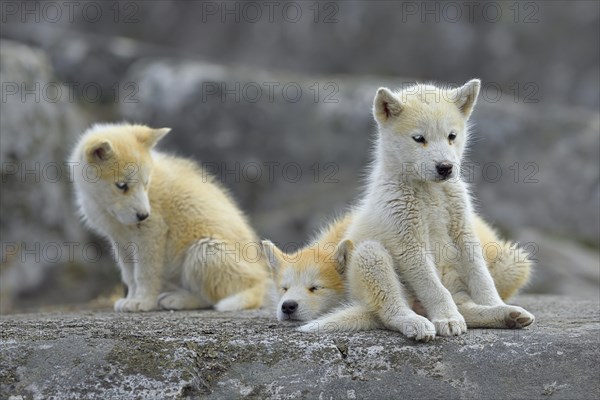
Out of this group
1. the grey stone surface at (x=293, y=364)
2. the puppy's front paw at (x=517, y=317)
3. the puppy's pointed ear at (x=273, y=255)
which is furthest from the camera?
the puppy's pointed ear at (x=273, y=255)

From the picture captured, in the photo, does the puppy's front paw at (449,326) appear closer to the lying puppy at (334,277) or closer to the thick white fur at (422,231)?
the thick white fur at (422,231)

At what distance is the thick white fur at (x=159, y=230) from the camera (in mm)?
8547

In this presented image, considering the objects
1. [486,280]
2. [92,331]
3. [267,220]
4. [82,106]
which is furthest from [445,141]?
[82,106]

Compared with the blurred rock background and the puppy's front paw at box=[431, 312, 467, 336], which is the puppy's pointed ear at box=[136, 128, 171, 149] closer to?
the blurred rock background

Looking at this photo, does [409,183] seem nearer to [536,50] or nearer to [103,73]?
[103,73]

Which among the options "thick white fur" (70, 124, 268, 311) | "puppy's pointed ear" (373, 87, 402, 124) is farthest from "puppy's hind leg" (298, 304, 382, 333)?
"thick white fur" (70, 124, 268, 311)

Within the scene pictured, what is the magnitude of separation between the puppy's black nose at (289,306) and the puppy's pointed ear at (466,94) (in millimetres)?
2111

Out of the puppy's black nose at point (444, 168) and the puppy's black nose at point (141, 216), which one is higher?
the puppy's black nose at point (444, 168)

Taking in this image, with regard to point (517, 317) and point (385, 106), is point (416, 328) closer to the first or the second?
point (517, 317)

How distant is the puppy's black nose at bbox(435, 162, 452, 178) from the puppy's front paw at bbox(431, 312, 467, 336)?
43.2 inches

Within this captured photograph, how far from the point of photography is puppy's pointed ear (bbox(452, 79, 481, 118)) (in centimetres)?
664

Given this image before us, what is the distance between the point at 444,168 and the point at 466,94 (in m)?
0.80

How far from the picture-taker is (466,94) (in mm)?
6652

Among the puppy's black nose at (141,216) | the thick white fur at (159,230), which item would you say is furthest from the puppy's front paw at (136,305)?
the puppy's black nose at (141,216)
